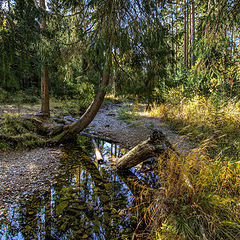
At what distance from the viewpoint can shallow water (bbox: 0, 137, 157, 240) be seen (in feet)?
7.46

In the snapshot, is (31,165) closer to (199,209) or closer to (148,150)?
(148,150)

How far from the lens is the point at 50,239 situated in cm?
216

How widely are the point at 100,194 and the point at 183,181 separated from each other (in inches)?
61.4

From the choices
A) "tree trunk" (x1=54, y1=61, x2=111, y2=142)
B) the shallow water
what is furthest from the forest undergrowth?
"tree trunk" (x1=54, y1=61, x2=111, y2=142)

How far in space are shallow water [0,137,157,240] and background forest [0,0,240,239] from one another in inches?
21.2

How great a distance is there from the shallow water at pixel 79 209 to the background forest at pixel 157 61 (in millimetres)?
539

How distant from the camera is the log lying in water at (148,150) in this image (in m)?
3.57

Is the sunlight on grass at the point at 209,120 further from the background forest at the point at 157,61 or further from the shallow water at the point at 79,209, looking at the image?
the shallow water at the point at 79,209

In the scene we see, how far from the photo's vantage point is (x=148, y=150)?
362 centimetres

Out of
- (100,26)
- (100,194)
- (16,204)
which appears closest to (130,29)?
(100,26)

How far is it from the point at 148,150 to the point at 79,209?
1756 mm

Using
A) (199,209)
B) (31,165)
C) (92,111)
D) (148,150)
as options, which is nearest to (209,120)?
(148,150)

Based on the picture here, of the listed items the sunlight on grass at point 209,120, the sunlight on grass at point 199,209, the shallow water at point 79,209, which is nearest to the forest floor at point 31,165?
the shallow water at point 79,209

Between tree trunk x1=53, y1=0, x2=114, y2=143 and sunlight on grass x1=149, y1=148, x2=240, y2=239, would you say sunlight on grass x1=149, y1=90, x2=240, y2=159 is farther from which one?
tree trunk x1=53, y1=0, x2=114, y2=143
